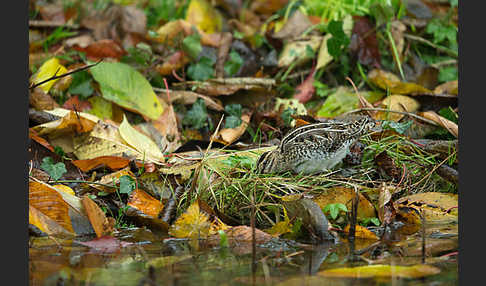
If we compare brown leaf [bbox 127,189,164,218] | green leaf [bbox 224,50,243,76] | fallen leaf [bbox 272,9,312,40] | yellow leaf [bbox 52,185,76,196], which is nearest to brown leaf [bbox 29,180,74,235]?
yellow leaf [bbox 52,185,76,196]

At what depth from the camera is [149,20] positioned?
7.24 meters

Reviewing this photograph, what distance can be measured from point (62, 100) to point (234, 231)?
2.80 m

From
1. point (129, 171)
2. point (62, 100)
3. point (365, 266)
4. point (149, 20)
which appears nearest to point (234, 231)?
point (365, 266)

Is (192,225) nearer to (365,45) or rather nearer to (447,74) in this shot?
(365,45)

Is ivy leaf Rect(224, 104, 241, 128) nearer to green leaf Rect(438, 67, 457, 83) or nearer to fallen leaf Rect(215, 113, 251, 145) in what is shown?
fallen leaf Rect(215, 113, 251, 145)

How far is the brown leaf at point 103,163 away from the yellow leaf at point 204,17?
9.19 feet

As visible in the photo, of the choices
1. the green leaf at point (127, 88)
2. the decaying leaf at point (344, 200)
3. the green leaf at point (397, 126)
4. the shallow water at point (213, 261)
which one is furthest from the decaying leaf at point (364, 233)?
the green leaf at point (127, 88)

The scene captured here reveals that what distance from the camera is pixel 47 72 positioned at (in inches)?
228

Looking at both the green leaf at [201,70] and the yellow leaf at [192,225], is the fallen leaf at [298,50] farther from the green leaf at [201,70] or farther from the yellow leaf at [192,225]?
the yellow leaf at [192,225]

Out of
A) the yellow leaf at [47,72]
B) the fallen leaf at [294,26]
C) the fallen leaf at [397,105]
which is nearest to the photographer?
the fallen leaf at [397,105]

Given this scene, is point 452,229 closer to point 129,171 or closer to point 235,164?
point 235,164

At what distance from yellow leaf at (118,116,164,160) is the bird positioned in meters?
0.97

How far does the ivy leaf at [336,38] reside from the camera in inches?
236

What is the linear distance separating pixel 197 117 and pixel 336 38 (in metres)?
1.60
